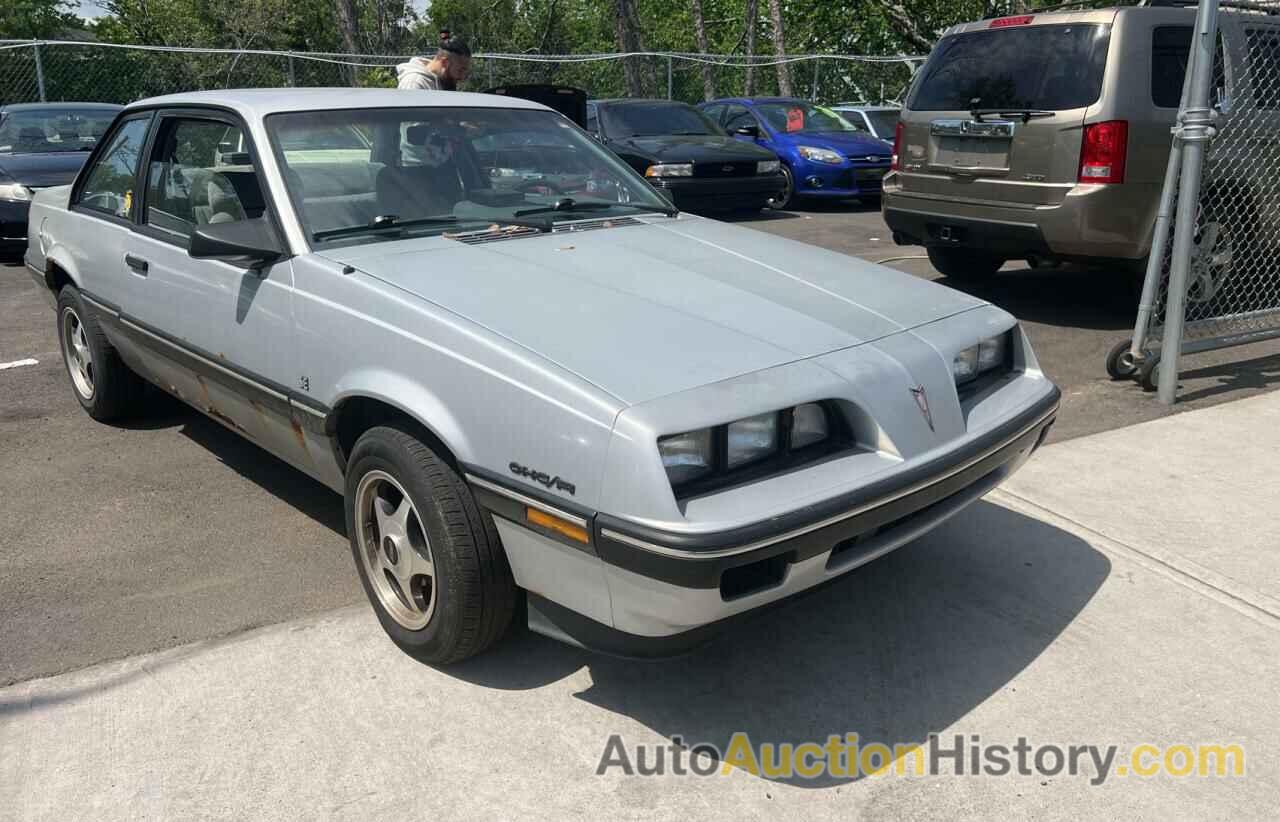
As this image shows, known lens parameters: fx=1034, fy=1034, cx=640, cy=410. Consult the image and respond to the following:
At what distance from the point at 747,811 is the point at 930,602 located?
120 cm

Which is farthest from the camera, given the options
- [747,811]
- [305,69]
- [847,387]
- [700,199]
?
[305,69]

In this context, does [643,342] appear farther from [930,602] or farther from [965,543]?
[965,543]

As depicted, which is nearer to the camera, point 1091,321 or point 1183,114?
point 1183,114

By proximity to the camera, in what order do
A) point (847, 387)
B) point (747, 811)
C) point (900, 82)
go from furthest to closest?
point (900, 82) → point (847, 387) → point (747, 811)

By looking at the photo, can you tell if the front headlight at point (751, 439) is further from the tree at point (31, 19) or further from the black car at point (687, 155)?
the tree at point (31, 19)

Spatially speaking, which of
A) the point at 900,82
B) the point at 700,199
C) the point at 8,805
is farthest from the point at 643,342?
the point at 900,82

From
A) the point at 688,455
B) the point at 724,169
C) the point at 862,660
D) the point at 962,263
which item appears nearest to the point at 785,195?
the point at 724,169

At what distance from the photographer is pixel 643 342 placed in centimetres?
261

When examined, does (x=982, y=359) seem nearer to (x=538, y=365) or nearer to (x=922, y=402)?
(x=922, y=402)

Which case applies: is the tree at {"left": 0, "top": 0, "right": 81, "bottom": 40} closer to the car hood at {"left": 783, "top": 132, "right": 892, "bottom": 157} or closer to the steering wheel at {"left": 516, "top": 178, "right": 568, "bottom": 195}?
the car hood at {"left": 783, "top": 132, "right": 892, "bottom": 157}

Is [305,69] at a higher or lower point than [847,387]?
higher

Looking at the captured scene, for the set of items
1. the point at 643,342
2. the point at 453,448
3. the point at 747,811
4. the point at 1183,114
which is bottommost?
the point at 747,811

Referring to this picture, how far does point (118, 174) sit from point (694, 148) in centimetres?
819

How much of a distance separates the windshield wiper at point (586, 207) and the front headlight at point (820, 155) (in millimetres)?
9417
